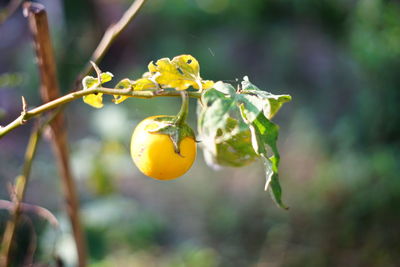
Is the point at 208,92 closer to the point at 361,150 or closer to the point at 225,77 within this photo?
the point at 361,150

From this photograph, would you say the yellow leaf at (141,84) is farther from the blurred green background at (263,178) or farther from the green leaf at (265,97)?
the blurred green background at (263,178)

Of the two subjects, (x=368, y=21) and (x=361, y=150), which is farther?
(x=361, y=150)

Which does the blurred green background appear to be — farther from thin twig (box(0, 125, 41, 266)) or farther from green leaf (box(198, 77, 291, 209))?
green leaf (box(198, 77, 291, 209))

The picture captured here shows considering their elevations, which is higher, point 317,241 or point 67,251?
point 67,251

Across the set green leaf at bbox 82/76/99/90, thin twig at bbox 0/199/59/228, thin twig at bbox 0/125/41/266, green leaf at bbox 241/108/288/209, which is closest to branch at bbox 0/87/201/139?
green leaf at bbox 82/76/99/90

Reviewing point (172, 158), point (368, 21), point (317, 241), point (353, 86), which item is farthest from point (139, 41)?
point (172, 158)

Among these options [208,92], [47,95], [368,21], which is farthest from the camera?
[368,21]

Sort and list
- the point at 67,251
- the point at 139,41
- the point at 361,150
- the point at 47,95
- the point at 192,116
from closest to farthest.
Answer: the point at 47,95
the point at 67,251
the point at 361,150
the point at 192,116
the point at 139,41
